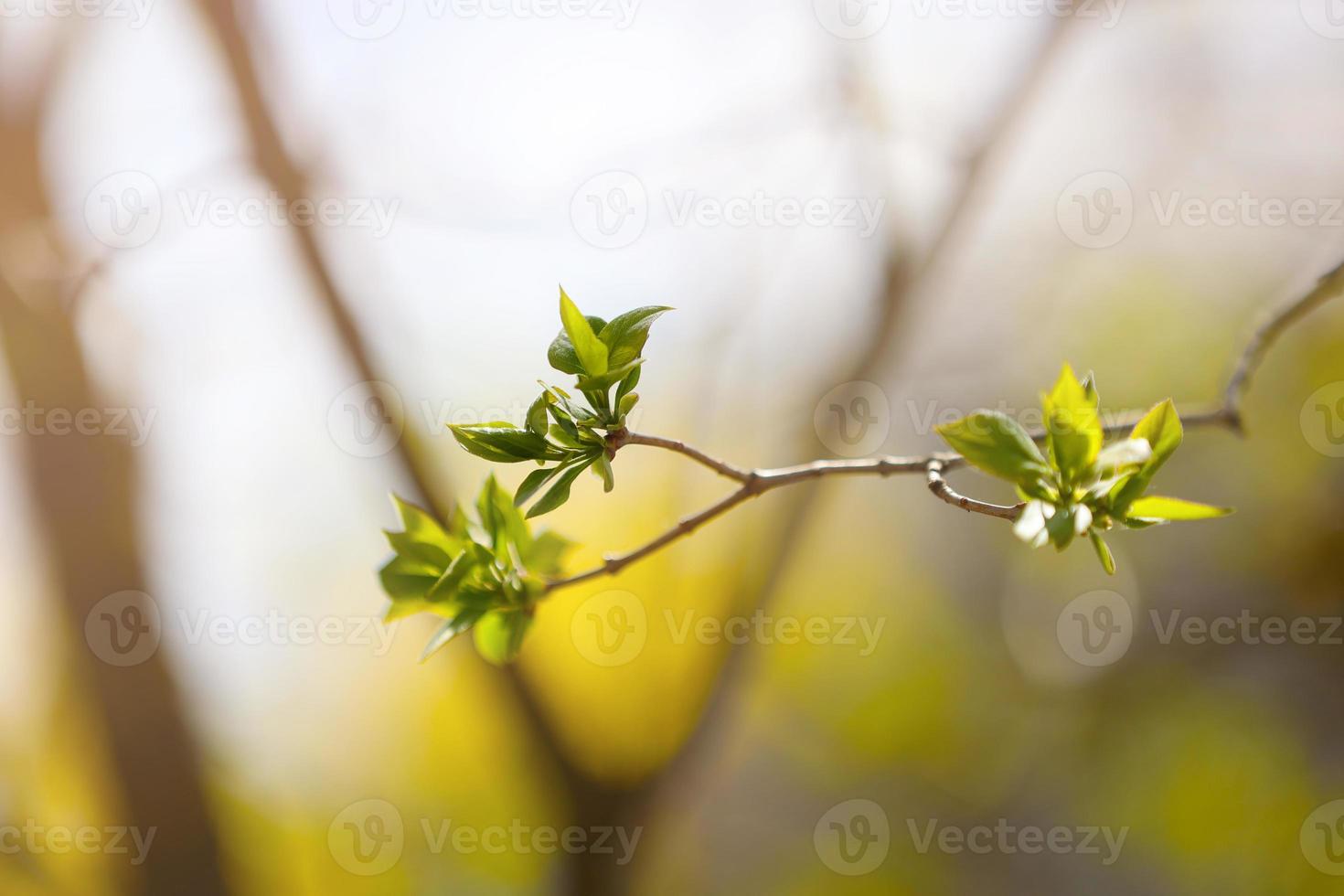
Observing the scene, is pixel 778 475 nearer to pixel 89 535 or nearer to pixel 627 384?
pixel 627 384

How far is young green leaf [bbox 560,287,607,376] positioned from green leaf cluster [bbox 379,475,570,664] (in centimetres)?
15

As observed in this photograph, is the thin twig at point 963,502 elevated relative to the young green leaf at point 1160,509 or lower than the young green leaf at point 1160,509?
elevated

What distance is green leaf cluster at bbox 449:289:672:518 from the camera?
465mm

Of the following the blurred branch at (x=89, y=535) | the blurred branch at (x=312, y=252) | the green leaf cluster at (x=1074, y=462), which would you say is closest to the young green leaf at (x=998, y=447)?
the green leaf cluster at (x=1074, y=462)

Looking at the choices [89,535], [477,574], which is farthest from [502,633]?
[89,535]

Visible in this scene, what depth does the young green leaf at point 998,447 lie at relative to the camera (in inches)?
16.1

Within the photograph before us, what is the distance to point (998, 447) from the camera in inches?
16.1

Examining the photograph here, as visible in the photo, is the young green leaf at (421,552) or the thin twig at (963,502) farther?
the young green leaf at (421,552)

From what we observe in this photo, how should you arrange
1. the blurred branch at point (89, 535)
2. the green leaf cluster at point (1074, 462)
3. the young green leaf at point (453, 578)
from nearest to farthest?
1. the green leaf cluster at point (1074, 462)
2. the young green leaf at point (453, 578)
3. the blurred branch at point (89, 535)

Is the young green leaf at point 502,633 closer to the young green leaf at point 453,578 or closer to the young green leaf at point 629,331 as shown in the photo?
the young green leaf at point 453,578

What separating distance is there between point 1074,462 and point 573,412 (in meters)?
0.30

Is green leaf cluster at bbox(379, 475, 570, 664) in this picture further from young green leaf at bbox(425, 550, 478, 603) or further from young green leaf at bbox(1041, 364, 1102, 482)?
young green leaf at bbox(1041, 364, 1102, 482)

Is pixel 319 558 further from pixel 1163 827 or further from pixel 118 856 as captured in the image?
pixel 1163 827

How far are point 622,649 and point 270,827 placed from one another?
3.66 ft
